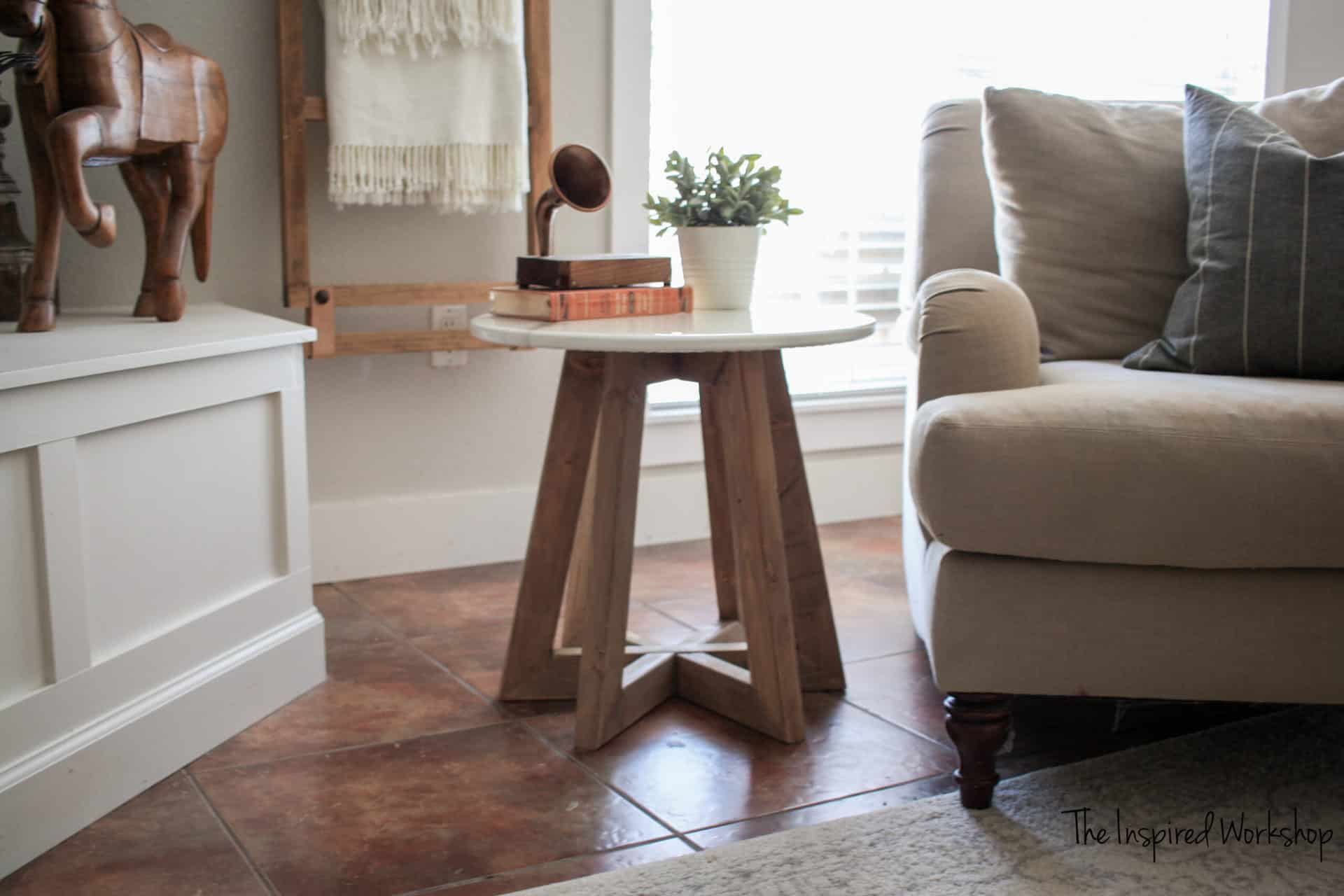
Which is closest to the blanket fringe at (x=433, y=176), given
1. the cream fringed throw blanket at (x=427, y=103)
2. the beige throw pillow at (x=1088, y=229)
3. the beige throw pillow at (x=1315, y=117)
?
the cream fringed throw blanket at (x=427, y=103)

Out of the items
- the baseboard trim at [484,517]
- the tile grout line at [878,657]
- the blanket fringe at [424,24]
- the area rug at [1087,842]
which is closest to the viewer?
the area rug at [1087,842]

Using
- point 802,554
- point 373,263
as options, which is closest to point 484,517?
point 373,263

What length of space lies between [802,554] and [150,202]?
107 centimetres

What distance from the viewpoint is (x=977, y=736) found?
56.5 inches

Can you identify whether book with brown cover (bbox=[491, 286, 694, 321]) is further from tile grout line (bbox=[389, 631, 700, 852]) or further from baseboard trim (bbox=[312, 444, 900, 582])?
baseboard trim (bbox=[312, 444, 900, 582])

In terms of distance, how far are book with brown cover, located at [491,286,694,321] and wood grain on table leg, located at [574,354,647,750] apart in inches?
3.4

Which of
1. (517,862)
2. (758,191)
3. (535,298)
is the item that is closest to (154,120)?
(535,298)

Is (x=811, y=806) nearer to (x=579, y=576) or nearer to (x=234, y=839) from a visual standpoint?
(x=579, y=576)

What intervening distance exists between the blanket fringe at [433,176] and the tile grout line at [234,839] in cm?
104

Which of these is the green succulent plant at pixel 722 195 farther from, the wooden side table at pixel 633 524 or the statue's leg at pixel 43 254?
the statue's leg at pixel 43 254

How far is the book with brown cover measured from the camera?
1.63 metres

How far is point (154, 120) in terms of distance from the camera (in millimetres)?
1763

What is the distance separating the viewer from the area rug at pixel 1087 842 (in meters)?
1.31

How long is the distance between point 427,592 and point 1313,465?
1.52m
